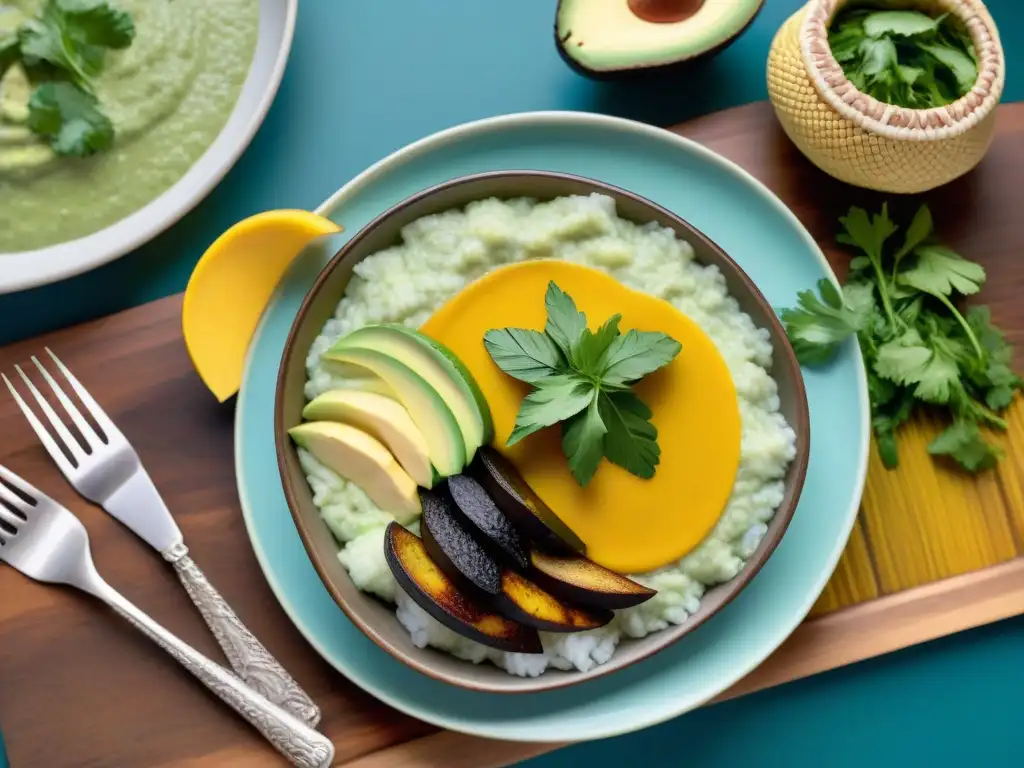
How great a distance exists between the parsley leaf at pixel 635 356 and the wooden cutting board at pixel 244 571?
0.78 metres

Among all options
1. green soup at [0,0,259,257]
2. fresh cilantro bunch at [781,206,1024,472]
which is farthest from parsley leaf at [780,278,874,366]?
green soup at [0,0,259,257]

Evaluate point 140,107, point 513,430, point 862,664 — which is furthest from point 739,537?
point 140,107

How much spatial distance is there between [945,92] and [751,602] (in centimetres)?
147

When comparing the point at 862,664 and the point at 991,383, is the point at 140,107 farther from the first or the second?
the point at 862,664

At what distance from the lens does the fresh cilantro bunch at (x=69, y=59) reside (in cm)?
251

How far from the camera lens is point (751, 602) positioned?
234 cm

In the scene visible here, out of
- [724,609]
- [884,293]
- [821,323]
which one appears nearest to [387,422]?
[724,609]

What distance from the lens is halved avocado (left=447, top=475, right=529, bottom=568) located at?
2016 mm

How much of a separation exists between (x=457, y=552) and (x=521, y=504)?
0.60 ft

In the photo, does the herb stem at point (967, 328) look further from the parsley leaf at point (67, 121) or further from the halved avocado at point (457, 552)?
the parsley leaf at point (67, 121)

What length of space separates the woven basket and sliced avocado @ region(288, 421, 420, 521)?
1402 mm

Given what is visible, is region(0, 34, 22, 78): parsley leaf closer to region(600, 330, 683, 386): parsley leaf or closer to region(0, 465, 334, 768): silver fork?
region(0, 465, 334, 768): silver fork

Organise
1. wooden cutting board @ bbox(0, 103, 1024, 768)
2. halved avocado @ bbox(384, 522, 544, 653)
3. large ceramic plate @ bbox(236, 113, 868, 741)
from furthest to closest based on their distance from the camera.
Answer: wooden cutting board @ bbox(0, 103, 1024, 768)
large ceramic plate @ bbox(236, 113, 868, 741)
halved avocado @ bbox(384, 522, 544, 653)

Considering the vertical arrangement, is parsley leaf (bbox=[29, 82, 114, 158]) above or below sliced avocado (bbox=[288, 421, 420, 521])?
above
